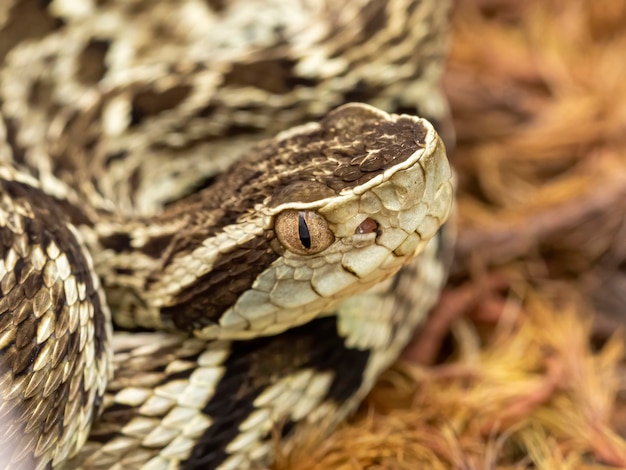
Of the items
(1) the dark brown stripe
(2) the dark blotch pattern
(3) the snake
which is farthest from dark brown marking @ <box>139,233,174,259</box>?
(2) the dark blotch pattern

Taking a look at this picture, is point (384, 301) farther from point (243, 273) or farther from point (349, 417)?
point (243, 273)

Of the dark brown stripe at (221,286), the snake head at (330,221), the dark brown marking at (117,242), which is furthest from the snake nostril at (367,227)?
the dark brown marking at (117,242)

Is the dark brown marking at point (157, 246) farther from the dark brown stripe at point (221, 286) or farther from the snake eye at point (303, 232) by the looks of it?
the snake eye at point (303, 232)

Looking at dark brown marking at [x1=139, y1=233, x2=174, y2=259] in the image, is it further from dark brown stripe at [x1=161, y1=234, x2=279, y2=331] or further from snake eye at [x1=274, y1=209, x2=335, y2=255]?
snake eye at [x1=274, y1=209, x2=335, y2=255]

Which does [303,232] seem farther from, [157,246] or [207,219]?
[157,246]

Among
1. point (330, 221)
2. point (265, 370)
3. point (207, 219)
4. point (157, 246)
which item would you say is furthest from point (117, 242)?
point (330, 221)

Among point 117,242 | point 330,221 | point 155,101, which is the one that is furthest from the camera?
point 155,101

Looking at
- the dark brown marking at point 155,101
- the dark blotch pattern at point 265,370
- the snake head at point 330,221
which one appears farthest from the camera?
the dark brown marking at point 155,101

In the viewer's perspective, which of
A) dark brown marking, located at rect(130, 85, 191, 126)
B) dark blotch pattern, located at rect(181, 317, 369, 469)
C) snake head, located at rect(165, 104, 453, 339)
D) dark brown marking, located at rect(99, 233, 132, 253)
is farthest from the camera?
dark brown marking, located at rect(130, 85, 191, 126)
